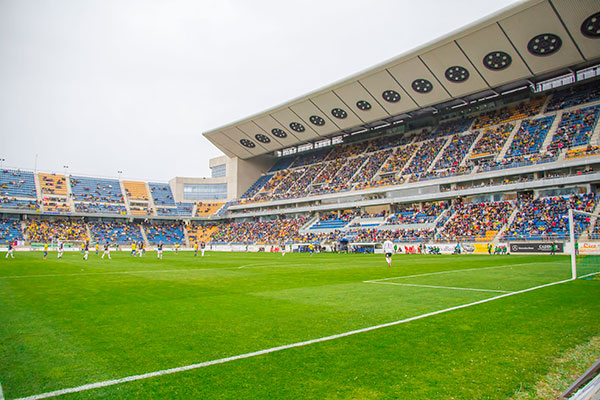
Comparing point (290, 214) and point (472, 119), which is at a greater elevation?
point (472, 119)

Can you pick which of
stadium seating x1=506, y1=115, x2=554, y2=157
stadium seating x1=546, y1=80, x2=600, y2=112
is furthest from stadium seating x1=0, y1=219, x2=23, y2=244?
stadium seating x1=546, y1=80, x2=600, y2=112

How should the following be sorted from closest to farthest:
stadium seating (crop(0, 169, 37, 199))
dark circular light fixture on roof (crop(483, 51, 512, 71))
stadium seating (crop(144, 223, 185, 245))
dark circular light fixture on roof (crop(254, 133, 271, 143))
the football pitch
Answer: the football pitch → dark circular light fixture on roof (crop(483, 51, 512, 71)) → stadium seating (crop(0, 169, 37, 199)) → dark circular light fixture on roof (crop(254, 133, 271, 143)) → stadium seating (crop(144, 223, 185, 245))

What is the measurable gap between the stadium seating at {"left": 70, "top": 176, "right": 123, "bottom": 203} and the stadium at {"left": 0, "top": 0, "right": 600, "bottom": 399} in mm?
383

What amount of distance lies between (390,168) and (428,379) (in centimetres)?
5152

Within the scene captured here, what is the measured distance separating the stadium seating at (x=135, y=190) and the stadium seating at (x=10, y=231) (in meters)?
19.6

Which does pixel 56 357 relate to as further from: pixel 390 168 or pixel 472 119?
pixel 472 119

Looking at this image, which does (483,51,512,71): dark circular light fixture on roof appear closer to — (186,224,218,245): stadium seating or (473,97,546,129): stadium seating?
(473,97,546,129): stadium seating

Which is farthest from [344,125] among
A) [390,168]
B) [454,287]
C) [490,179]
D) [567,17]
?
[454,287]

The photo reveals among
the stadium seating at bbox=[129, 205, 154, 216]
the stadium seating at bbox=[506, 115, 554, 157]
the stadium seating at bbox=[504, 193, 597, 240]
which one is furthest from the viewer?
the stadium seating at bbox=[129, 205, 154, 216]

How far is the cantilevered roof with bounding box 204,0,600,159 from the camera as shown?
3553 cm

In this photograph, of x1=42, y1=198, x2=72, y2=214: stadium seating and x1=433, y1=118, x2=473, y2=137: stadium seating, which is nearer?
x1=433, y1=118, x2=473, y2=137: stadium seating

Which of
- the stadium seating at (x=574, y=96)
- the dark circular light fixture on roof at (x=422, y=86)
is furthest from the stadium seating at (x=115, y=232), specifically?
the stadium seating at (x=574, y=96)

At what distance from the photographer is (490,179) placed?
42188 mm

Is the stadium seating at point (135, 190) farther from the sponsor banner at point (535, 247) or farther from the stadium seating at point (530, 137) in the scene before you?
the sponsor banner at point (535, 247)
